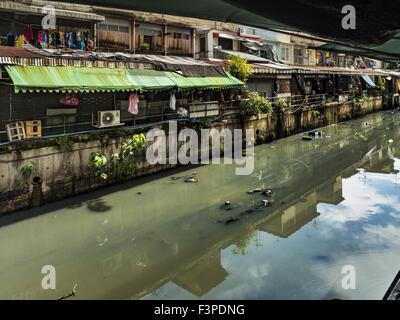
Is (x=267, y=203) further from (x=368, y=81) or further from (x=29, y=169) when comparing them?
(x=368, y=81)

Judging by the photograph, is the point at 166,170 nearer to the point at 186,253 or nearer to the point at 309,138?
the point at 186,253

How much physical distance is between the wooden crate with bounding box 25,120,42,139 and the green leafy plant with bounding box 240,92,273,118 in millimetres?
10877

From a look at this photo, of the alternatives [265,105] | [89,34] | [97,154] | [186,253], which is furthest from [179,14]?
[265,105]

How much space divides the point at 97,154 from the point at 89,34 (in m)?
6.56

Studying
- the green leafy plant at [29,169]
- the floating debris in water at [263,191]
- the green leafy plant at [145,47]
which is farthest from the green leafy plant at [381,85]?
the green leafy plant at [29,169]

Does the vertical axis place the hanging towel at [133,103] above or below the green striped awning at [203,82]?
below

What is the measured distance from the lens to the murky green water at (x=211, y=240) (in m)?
7.98

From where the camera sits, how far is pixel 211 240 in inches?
399

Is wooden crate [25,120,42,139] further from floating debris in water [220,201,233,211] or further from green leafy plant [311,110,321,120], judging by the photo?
green leafy plant [311,110,321,120]

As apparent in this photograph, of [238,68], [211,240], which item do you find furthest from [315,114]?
[211,240]

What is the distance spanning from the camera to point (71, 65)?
1273 centimetres

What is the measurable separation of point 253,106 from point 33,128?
38.3 ft

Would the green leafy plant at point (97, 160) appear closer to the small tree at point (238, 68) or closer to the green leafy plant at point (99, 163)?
the green leafy plant at point (99, 163)

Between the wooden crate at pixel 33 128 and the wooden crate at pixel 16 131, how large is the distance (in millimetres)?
147
